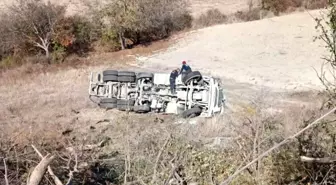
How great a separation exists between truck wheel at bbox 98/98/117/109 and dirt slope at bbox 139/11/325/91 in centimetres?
599

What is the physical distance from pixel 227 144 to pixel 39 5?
19166 mm

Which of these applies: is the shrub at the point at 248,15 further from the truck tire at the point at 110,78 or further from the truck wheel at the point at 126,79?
the truck wheel at the point at 126,79

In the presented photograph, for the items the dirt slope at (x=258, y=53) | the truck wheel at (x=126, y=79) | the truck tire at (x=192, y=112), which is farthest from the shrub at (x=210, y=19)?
the truck tire at (x=192, y=112)

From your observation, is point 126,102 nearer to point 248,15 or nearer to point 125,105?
point 125,105

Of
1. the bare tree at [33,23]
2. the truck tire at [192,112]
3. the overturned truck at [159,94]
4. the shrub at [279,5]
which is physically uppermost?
the shrub at [279,5]

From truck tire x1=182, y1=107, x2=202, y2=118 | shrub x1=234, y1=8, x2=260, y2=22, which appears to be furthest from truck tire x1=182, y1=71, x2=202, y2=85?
shrub x1=234, y1=8, x2=260, y2=22

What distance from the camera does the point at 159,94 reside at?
15.0m

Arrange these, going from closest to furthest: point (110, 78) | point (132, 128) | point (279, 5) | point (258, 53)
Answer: point (132, 128) < point (110, 78) < point (258, 53) < point (279, 5)

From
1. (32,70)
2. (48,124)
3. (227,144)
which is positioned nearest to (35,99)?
(48,124)

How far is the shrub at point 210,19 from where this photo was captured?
30.3 m

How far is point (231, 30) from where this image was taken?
28.1 meters

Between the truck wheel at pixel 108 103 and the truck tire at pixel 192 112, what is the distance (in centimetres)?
265

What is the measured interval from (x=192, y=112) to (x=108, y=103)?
306cm

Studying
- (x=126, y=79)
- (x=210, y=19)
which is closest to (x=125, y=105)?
(x=126, y=79)
